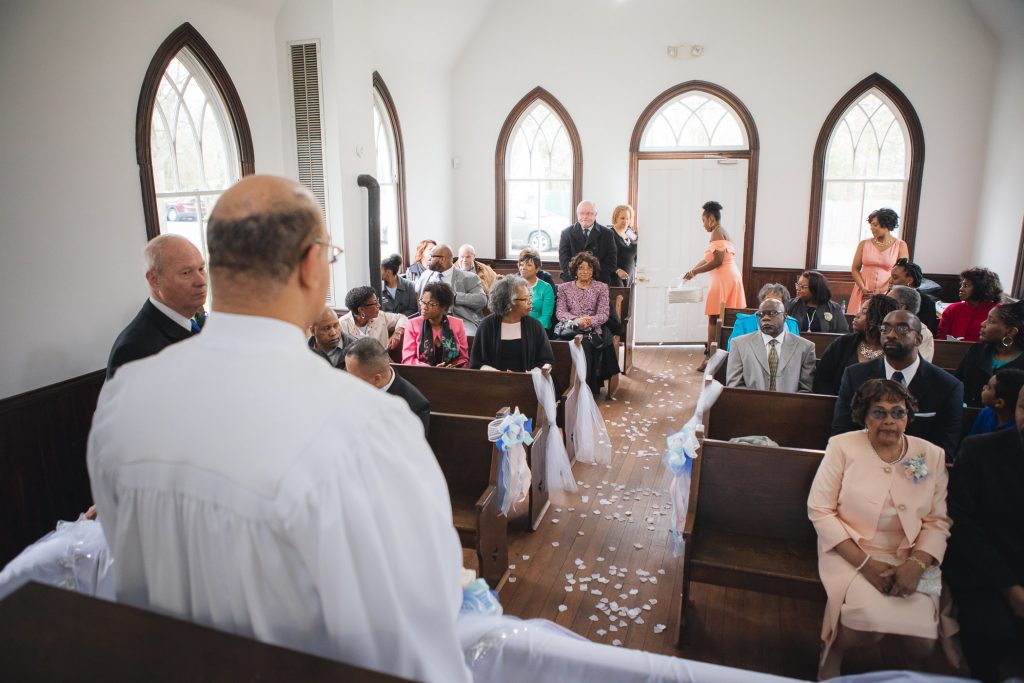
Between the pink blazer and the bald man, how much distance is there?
3559 mm

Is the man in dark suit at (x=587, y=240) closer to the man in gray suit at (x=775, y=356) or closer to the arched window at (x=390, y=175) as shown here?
the arched window at (x=390, y=175)

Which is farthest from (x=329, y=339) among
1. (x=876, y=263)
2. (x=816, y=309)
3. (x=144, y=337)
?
(x=876, y=263)

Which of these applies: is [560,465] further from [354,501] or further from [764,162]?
[764,162]

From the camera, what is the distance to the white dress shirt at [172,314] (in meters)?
2.47

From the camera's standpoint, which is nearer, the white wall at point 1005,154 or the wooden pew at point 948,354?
the wooden pew at point 948,354

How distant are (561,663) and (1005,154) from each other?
25.1 ft

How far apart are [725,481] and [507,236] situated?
21.3ft

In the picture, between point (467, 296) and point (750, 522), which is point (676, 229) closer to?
point (467, 296)

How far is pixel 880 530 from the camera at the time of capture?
8.50 feet

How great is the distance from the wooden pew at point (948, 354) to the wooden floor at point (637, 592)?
6.71 ft

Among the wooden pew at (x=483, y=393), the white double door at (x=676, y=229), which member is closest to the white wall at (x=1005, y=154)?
the white double door at (x=676, y=229)

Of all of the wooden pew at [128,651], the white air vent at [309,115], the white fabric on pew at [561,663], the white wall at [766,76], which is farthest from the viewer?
the white wall at [766,76]

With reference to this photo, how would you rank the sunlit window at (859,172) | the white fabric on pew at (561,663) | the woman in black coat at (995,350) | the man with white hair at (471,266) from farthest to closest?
1. the sunlit window at (859,172)
2. the man with white hair at (471,266)
3. the woman in black coat at (995,350)
4. the white fabric on pew at (561,663)

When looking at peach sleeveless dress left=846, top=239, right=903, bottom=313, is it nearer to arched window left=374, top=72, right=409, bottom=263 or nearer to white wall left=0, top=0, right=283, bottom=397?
arched window left=374, top=72, right=409, bottom=263
